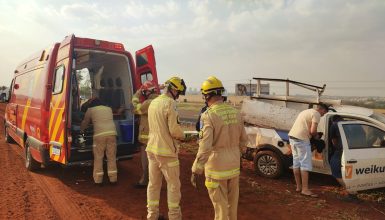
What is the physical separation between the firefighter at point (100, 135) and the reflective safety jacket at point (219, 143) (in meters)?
2.89

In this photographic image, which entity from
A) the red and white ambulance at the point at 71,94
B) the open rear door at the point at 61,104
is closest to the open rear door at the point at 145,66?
the red and white ambulance at the point at 71,94

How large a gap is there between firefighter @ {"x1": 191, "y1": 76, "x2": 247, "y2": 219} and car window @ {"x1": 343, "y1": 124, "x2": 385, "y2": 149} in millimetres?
3341

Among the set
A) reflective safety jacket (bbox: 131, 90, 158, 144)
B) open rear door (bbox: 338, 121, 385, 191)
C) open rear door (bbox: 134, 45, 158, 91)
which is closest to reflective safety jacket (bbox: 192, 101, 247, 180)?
reflective safety jacket (bbox: 131, 90, 158, 144)

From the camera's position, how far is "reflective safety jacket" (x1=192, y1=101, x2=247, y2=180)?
378 cm

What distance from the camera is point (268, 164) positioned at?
24.3 ft

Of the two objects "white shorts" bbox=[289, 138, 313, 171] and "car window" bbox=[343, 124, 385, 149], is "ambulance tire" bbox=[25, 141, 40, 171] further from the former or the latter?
"car window" bbox=[343, 124, 385, 149]

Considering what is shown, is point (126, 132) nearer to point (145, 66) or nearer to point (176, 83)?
point (145, 66)

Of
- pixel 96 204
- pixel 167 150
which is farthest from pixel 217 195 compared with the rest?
pixel 96 204

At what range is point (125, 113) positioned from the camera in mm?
7332

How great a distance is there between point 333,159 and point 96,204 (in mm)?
4502

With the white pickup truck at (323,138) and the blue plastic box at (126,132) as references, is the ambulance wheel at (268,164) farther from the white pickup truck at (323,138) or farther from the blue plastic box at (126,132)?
the blue plastic box at (126,132)

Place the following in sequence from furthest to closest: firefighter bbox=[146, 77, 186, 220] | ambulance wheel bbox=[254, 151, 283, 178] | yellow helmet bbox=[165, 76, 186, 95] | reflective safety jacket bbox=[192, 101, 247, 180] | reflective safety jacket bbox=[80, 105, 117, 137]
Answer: ambulance wheel bbox=[254, 151, 283, 178] < reflective safety jacket bbox=[80, 105, 117, 137] < yellow helmet bbox=[165, 76, 186, 95] < firefighter bbox=[146, 77, 186, 220] < reflective safety jacket bbox=[192, 101, 247, 180]

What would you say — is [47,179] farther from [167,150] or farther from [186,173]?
[167,150]

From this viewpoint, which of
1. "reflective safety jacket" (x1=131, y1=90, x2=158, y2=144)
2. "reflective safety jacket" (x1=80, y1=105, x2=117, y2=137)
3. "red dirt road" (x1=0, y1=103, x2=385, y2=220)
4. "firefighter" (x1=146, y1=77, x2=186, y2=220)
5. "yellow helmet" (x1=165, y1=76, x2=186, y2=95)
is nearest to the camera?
"firefighter" (x1=146, y1=77, x2=186, y2=220)
